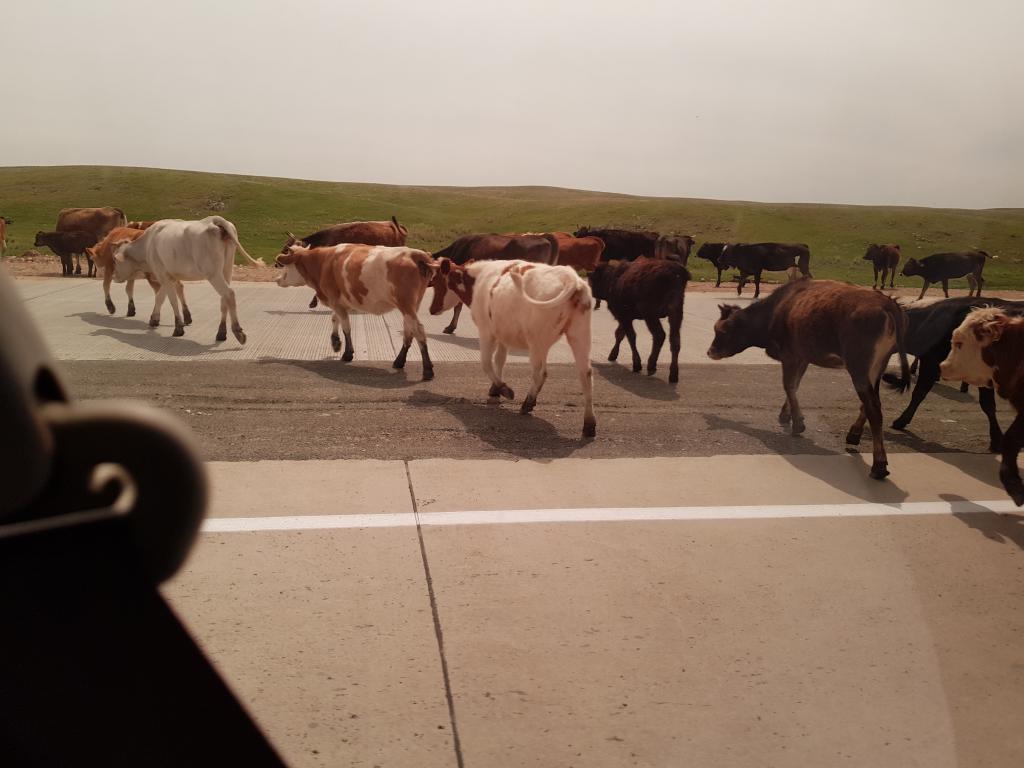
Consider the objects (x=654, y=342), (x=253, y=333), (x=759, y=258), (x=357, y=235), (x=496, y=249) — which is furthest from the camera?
(x=759, y=258)

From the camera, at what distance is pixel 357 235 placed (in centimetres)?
1056

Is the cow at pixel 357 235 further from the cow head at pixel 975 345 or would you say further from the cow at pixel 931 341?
the cow head at pixel 975 345

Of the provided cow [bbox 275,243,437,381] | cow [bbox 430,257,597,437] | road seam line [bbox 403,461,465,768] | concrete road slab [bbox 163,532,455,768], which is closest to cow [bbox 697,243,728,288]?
cow [bbox 275,243,437,381]

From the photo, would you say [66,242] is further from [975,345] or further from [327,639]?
[975,345]

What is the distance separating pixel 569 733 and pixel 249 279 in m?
14.3

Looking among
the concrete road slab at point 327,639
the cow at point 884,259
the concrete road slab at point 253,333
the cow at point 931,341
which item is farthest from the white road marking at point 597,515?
the cow at point 884,259

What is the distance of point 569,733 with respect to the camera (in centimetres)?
270

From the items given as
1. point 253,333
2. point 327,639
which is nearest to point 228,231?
point 253,333

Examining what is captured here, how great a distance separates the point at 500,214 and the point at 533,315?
253 centimetres

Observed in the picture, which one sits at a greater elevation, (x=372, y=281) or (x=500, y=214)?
(x=500, y=214)

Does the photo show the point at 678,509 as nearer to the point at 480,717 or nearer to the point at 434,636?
the point at 434,636

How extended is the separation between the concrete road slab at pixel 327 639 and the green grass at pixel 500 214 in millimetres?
3256

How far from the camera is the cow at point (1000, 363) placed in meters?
4.92

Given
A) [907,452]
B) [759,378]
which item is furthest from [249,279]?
[907,452]
